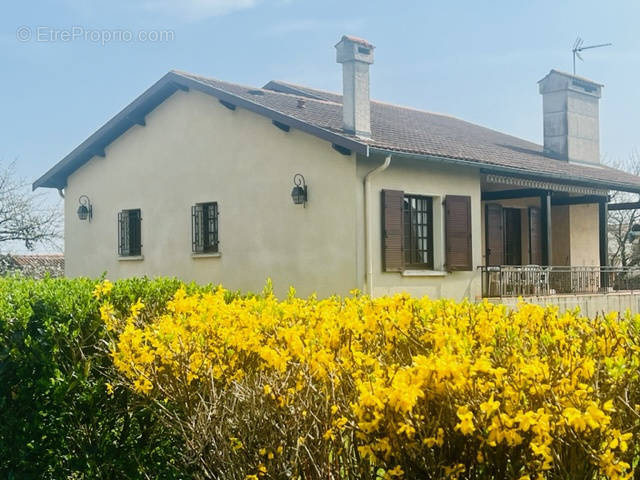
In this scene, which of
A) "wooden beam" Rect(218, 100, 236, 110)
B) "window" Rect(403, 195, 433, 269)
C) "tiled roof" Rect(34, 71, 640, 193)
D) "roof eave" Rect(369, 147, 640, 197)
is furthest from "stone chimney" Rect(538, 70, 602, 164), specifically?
"wooden beam" Rect(218, 100, 236, 110)

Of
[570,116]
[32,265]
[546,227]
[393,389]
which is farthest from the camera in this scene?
[32,265]

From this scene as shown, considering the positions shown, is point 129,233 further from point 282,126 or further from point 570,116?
point 570,116

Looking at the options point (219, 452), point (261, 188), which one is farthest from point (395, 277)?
point (219, 452)

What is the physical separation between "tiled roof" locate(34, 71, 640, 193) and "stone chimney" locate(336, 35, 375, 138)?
34 centimetres

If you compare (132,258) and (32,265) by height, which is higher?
(132,258)

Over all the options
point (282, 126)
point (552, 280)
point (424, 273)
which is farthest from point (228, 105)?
point (552, 280)

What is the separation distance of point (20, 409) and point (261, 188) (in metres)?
11.8

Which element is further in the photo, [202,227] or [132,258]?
[132,258]

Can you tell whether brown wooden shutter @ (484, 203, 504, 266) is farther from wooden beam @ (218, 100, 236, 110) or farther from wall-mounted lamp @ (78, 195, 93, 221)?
wall-mounted lamp @ (78, 195, 93, 221)

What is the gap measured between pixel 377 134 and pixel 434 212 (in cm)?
208

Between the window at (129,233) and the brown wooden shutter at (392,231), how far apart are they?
715 centimetres

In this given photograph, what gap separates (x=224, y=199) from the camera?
1805cm

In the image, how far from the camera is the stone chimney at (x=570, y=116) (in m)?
24.7

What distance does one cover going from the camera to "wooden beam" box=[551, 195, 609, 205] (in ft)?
78.0
